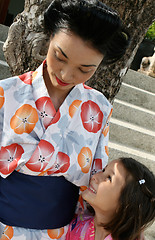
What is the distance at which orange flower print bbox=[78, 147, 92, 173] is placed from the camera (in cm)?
123

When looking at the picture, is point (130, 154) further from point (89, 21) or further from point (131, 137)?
point (89, 21)

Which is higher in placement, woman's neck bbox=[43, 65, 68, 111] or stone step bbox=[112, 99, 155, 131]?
woman's neck bbox=[43, 65, 68, 111]

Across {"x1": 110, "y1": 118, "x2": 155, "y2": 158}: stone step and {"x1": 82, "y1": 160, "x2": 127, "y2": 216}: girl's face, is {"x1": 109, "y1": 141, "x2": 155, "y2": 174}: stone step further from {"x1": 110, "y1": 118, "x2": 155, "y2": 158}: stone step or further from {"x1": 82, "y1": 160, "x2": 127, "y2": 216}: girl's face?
{"x1": 82, "y1": 160, "x2": 127, "y2": 216}: girl's face

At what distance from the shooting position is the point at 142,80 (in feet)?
15.2

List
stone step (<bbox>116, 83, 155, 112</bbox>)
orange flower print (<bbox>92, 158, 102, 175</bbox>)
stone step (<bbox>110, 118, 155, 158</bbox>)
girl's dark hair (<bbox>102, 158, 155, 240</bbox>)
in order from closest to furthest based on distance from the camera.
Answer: girl's dark hair (<bbox>102, 158, 155, 240</bbox>)
orange flower print (<bbox>92, 158, 102, 175</bbox>)
stone step (<bbox>110, 118, 155, 158</bbox>)
stone step (<bbox>116, 83, 155, 112</bbox>)

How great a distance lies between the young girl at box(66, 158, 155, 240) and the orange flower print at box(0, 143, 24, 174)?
37cm

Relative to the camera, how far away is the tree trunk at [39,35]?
157 cm

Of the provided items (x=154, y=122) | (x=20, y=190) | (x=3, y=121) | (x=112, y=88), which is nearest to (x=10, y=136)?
(x=3, y=121)

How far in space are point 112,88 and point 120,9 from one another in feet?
1.67

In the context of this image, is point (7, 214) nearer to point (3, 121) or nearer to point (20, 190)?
point (20, 190)

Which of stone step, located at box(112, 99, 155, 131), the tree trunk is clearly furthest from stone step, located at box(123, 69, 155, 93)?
the tree trunk

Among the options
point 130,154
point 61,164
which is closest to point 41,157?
point 61,164

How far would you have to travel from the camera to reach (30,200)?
45.5 inches

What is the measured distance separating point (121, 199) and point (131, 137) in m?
2.23
